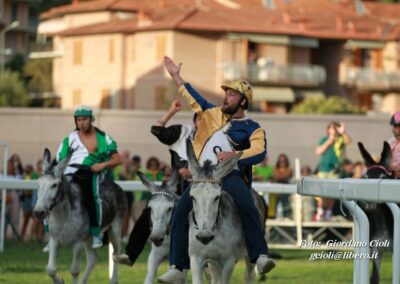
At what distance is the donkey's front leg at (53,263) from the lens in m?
16.5

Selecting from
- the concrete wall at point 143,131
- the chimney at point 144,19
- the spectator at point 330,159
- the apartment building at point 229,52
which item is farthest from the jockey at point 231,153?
the chimney at point 144,19

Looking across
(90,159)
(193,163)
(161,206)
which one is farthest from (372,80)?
(193,163)

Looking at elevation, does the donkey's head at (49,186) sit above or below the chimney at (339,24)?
below

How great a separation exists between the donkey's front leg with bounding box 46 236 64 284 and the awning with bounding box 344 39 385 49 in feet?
286

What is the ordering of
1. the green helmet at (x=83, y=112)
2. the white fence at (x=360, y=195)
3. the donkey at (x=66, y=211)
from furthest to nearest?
the green helmet at (x=83, y=112) → the donkey at (x=66, y=211) → the white fence at (x=360, y=195)

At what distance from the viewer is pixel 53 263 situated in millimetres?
16656

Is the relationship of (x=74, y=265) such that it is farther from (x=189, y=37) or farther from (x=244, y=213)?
(x=189, y=37)

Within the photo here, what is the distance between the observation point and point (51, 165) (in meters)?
16.8

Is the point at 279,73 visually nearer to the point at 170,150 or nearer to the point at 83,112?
the point at 83,112

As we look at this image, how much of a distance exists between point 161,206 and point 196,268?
8.44ft

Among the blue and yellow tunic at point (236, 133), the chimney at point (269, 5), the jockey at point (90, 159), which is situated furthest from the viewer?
the chimney at point (269, 5)

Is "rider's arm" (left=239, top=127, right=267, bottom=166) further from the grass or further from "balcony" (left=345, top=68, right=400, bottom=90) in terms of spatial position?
"balcony" (left=345, top=68, right=400, bottom=90)

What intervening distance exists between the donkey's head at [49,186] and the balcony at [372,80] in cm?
8776

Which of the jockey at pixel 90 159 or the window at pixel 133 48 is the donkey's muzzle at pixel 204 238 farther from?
the window at pixel 133 48
